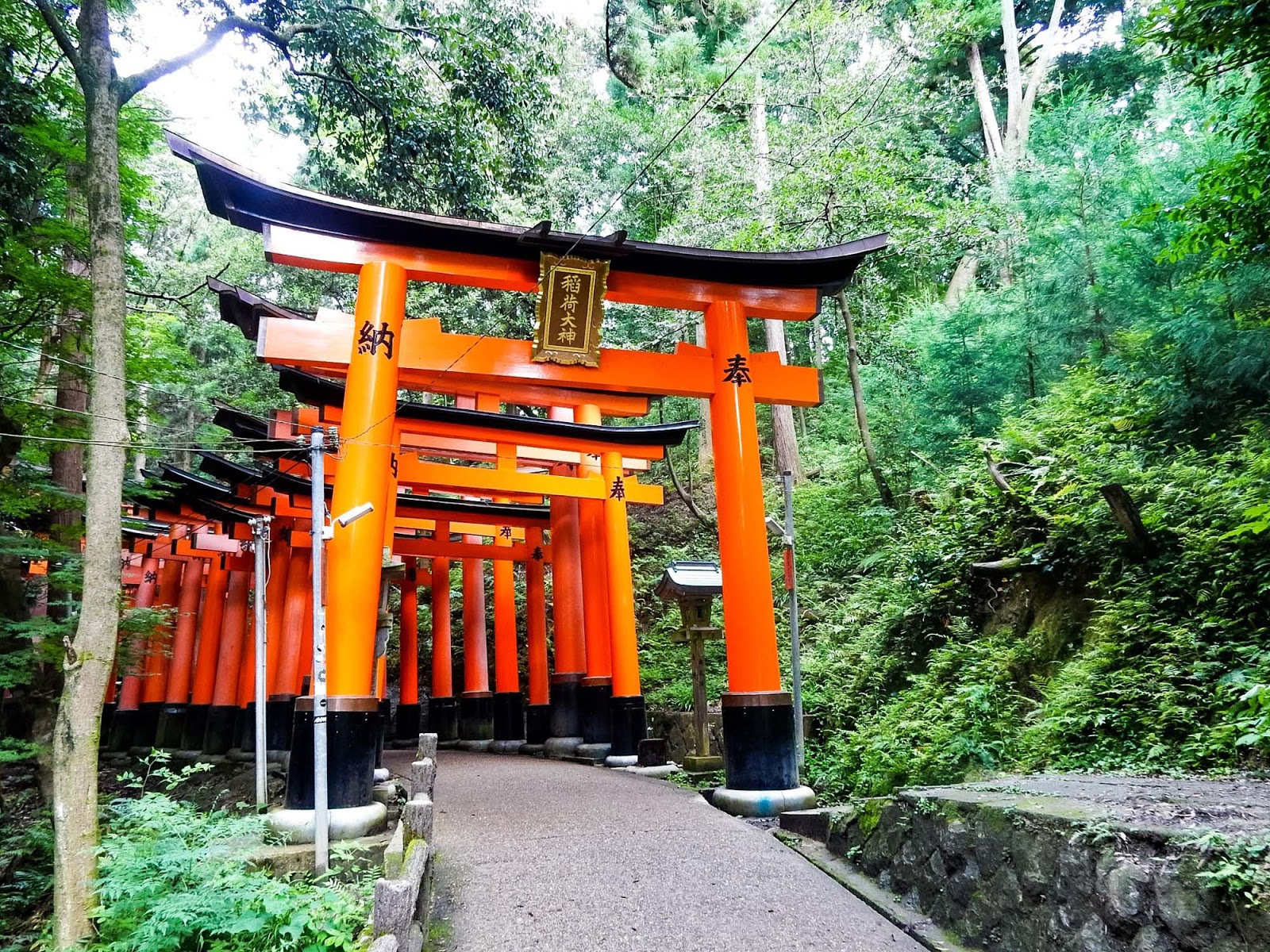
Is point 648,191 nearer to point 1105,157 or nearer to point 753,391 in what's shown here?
point 1105,157

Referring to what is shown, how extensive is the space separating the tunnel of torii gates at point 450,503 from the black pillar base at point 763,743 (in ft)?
0.06

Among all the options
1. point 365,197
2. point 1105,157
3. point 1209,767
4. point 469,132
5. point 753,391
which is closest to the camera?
point 1209,767

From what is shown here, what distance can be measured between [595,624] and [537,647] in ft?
9.30

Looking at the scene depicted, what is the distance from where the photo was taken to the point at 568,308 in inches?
316

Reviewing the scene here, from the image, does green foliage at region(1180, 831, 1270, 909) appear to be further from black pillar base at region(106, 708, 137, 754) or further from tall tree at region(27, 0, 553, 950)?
black pillar base at region(106, 708, 137, 754)

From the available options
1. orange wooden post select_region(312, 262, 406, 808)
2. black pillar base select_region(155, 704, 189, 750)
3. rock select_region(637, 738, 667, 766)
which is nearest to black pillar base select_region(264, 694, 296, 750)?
black pillar base select_region(155, 704, 189, 750)

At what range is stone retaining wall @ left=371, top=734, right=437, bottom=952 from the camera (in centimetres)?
345

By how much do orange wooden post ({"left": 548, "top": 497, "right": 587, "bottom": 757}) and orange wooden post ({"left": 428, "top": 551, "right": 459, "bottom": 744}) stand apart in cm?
400

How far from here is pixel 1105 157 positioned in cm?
1091

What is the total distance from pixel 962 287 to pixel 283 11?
1347 centimetres

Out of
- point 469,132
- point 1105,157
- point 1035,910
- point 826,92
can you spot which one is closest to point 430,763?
point 1035,910

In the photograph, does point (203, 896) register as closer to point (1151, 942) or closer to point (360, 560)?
point (360, 560)

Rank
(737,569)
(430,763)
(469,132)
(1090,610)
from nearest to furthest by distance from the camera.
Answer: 1. (430,763)
2. (1090,610)
3. (737,569)
4. (469,132)

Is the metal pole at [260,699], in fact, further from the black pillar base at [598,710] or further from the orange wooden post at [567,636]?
the orange wooden post at [567,636]
